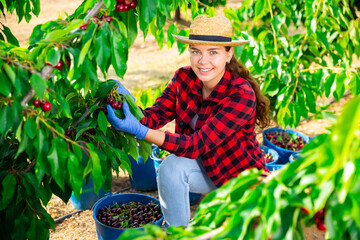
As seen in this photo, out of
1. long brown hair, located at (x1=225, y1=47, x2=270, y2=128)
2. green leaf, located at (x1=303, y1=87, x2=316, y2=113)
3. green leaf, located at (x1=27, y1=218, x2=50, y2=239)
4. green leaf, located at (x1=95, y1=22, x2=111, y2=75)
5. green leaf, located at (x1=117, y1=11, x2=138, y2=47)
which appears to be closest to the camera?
green leaf, located at (x1=95, y1=22, x2=111, y2=75)

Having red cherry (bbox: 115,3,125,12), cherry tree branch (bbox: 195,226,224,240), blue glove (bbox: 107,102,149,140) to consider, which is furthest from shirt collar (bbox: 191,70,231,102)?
cherry tree branch (bbox: 195,226,224,240)

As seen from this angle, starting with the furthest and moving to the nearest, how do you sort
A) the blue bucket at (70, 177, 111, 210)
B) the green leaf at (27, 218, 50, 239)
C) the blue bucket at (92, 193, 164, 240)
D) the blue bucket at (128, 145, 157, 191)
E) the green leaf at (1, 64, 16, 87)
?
the blue bucket at (128, 145, 157, 191), the blue bucket at (70, 177, 111, 210), the blue bucket at (92, 193, 164, 240), the green leaf at (27, 218, 50, 239), the green leaf at (1, 64, 16, 87)

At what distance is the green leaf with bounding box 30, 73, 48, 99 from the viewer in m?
1.21

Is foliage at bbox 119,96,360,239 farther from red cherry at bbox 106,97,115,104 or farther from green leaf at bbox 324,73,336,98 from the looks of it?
green leaf at bbox 324,73,336,98

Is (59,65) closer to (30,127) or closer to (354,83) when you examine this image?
(30,127)

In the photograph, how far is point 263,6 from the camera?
3.05 m

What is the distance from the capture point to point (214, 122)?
2062mm

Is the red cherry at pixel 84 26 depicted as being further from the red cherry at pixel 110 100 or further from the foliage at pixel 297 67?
the foliage at pixel 297 67

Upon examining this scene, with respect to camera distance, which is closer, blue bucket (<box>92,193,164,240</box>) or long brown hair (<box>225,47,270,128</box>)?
blue bucket (<box>92,193,164,240</box>)

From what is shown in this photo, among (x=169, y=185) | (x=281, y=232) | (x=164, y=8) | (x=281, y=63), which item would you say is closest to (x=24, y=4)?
(x=164, y=8)

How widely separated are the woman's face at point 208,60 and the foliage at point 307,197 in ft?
4.06

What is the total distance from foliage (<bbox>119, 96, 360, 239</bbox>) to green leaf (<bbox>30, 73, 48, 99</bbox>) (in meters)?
0.53

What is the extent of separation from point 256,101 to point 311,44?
1655 millimetres

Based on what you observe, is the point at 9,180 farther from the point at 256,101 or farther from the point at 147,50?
the point at 147,50
